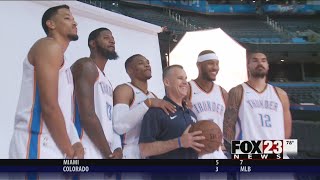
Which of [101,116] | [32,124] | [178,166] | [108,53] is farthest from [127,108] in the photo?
[32,124]

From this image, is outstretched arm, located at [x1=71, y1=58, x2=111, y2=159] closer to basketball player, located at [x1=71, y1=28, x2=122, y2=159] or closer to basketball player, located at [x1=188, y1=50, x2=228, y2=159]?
basketball player, located at [x1=71, y1=28, x2=122, y2=159]

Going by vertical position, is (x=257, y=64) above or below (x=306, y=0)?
below

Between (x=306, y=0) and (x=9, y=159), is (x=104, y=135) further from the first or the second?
(x=306, y=0)

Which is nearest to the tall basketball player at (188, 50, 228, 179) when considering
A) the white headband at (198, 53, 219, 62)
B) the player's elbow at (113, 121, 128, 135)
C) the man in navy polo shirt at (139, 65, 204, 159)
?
the white headband at (198, 53, 219, 62)

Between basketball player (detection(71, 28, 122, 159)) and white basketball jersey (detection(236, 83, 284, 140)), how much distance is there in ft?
2.78

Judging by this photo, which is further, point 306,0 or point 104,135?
point 306,0

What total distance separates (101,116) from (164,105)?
16.7 inches

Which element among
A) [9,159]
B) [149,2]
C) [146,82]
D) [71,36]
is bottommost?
[9,159]

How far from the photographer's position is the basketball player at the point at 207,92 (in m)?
3.22

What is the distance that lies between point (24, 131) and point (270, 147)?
1599 millimetres

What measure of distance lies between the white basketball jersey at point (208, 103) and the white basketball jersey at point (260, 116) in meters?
0.14

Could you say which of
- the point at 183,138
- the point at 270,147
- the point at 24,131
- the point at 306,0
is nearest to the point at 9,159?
the point at 24,131

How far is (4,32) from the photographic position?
3150 millimetres

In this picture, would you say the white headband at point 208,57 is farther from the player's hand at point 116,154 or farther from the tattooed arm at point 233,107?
the player's hand at point 116,154
